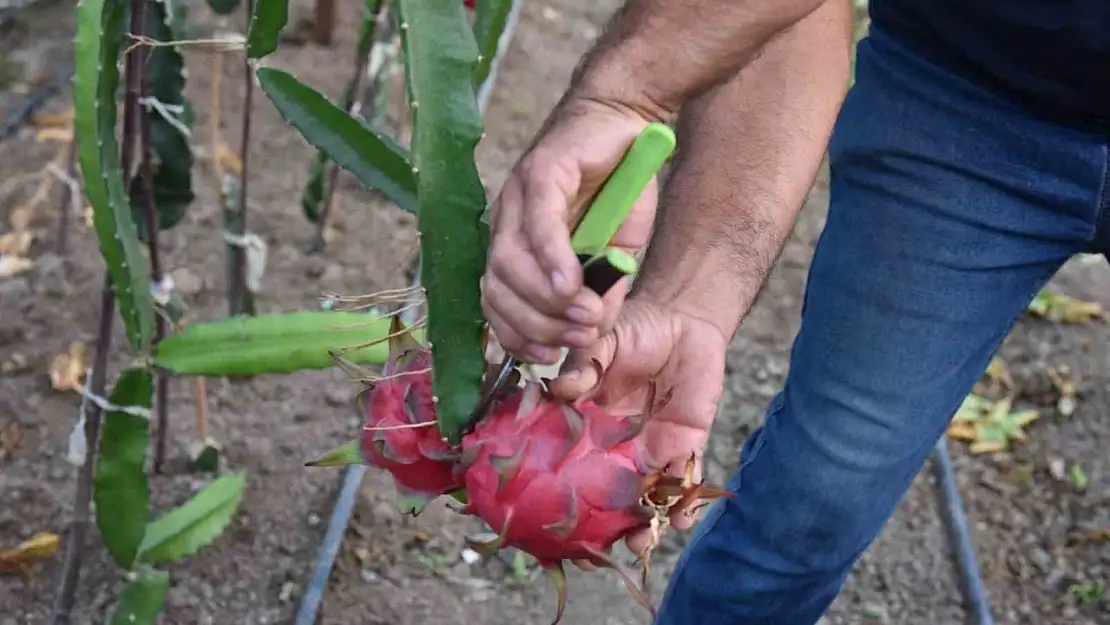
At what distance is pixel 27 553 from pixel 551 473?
3.19 feet

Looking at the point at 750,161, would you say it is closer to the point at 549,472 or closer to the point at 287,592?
the point at 549,472

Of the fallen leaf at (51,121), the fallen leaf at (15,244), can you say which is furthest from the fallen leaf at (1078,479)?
the fallen leaf at (51,121)

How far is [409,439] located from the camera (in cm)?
79

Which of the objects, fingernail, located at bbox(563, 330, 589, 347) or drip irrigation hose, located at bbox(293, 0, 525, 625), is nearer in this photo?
fingernail, located at bbox(563, 330, 589, 347)

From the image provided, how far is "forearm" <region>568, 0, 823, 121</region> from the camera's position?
3.06 feet

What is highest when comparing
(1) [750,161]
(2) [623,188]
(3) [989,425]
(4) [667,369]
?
(2) [623,188]

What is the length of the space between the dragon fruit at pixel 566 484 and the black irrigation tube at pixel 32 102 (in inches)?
71.6

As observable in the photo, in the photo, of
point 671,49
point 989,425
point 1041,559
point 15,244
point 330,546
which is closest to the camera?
point 671,49

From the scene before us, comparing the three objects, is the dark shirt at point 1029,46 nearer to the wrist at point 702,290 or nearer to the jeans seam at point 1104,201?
the jeans seam at point 1104,201

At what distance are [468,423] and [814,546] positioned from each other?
0.58 metres

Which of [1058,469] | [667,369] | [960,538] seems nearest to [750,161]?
[667,369]

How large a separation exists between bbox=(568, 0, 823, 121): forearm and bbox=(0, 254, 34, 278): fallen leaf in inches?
52.0

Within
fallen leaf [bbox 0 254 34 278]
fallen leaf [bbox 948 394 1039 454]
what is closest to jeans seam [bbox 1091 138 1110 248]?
fallen leaf [bbox 948 394 1039 454]

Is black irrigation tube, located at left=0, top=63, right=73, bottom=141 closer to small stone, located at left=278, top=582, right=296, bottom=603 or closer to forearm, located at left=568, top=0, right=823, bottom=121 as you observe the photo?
small stone, located at left=278, top=582, right=296, bottom=603
